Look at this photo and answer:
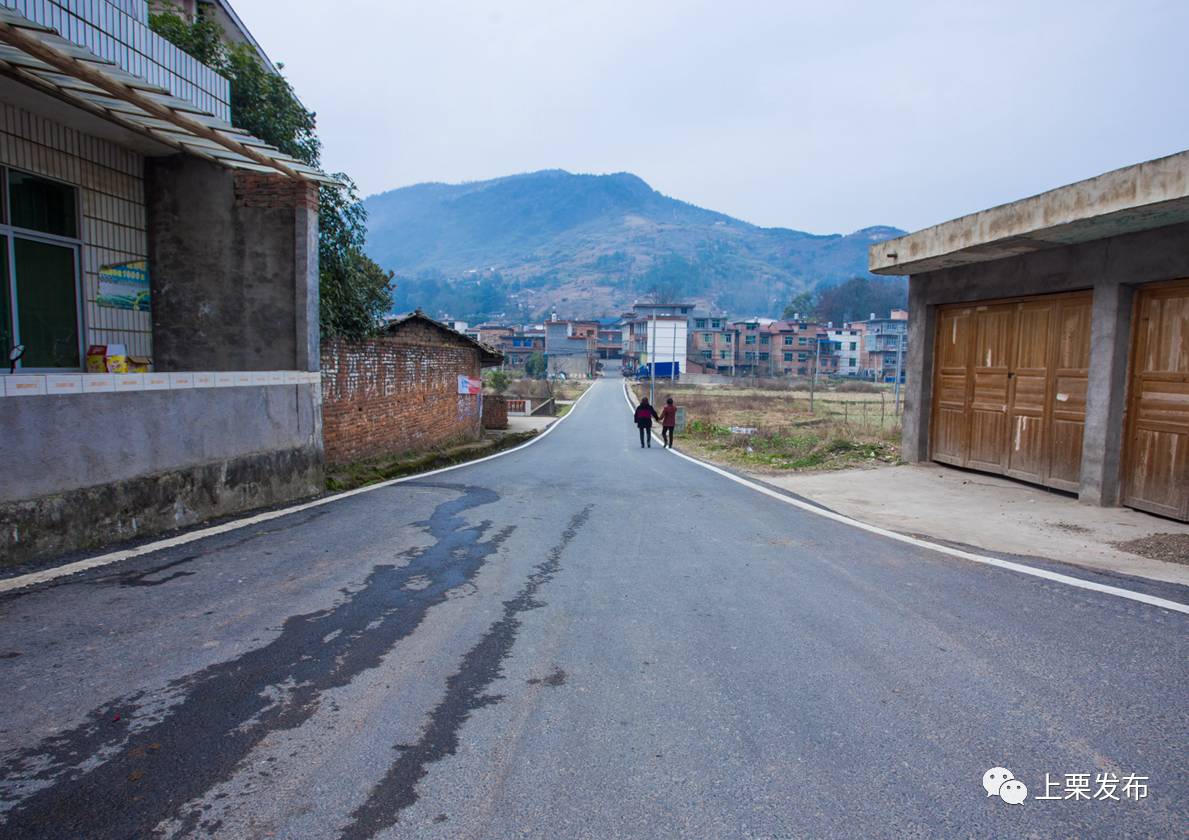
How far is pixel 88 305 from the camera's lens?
8.43m

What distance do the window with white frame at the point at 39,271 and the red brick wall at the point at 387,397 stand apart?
382cm

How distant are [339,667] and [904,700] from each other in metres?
2.95

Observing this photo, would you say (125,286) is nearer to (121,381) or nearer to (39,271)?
(39,271)

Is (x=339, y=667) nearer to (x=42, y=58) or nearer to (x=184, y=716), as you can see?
(x=184, y=716)

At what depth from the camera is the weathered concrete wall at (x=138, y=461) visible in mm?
5637

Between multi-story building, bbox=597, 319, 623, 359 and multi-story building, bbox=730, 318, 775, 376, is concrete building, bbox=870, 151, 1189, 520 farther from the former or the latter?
multi-story building, bbox=597, 319, 623, 359

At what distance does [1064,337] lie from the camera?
9.43 meters

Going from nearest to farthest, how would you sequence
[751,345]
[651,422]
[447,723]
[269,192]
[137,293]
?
[447,723]
[137,293]
[269,192]
[651,422]
[751,345]

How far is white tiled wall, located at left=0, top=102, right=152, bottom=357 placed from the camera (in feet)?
24.1

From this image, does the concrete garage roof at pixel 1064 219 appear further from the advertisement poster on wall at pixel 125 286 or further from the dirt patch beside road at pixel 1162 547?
the advertisement poster on wall at pixel 125 286

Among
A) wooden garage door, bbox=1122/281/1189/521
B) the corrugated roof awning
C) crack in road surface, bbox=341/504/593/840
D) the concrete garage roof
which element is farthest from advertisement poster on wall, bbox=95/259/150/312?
wooden garage door, bbox=1122/281/1189/521

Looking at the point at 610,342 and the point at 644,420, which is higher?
the point at 610,342

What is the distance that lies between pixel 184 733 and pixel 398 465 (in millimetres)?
10378

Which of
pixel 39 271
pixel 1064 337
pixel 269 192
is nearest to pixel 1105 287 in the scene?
pixel 1064 337
